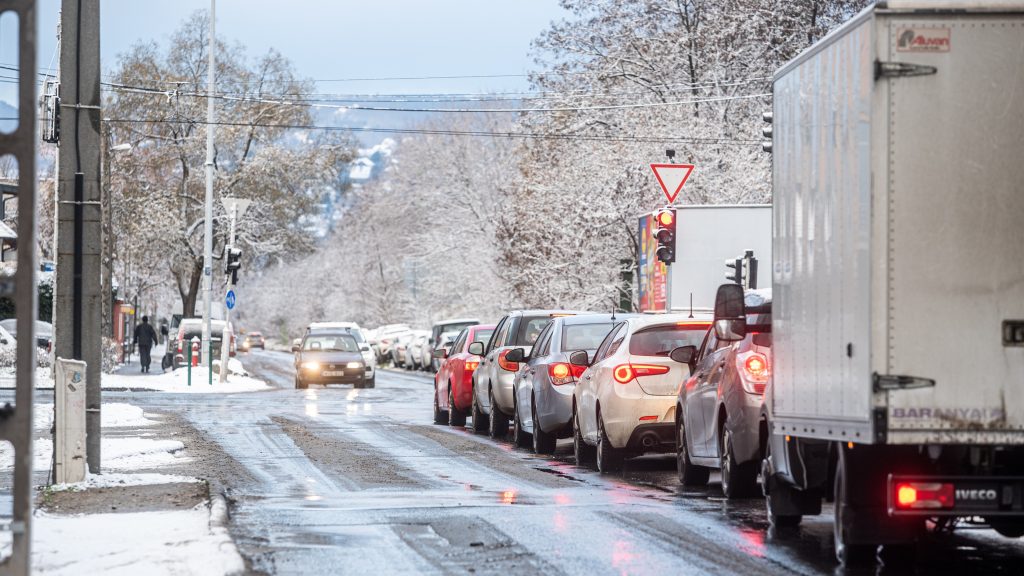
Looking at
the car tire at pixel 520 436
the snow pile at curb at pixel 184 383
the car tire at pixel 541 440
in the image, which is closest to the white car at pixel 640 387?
the car tire at pixel 541 440

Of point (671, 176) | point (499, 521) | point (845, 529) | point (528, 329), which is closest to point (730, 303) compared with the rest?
point (499, 521)

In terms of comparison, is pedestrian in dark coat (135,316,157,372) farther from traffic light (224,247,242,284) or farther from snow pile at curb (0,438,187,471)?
snow pile at curb (0,438,187,471)

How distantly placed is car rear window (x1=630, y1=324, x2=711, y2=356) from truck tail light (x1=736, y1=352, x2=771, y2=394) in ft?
11.6

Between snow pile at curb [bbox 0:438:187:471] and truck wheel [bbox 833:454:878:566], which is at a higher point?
truck wheel [bbox 833:454:878:566]

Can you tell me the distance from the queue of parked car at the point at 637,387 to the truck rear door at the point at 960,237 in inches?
129

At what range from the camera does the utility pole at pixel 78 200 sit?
13.8 metres

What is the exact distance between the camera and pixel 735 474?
1292 centimetres

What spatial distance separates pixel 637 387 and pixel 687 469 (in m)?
1.64

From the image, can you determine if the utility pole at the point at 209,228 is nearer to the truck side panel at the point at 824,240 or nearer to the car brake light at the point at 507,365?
the car brake light at the point at 507,365

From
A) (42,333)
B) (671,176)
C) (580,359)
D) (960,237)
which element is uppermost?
(671,176)

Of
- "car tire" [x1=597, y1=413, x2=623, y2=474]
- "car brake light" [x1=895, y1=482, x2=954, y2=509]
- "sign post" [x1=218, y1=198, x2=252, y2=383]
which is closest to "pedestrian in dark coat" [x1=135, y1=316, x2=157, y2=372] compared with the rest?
"sign post" [x1=218, y1=198, x2=252, y2=383]

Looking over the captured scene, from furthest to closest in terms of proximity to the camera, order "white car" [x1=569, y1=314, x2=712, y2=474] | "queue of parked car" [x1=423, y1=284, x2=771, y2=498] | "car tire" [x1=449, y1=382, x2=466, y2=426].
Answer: "car tire" [x1=449, y1=382, x2=466, y2=426]
"white car" [x1=569, y1=314, x2=712, y2=474]
"queue of parked car" [x1=423, y1=284, x2=771, y2=498]

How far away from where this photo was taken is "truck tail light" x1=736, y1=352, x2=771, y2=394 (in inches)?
488

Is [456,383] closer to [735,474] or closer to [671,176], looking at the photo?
[671,176]
